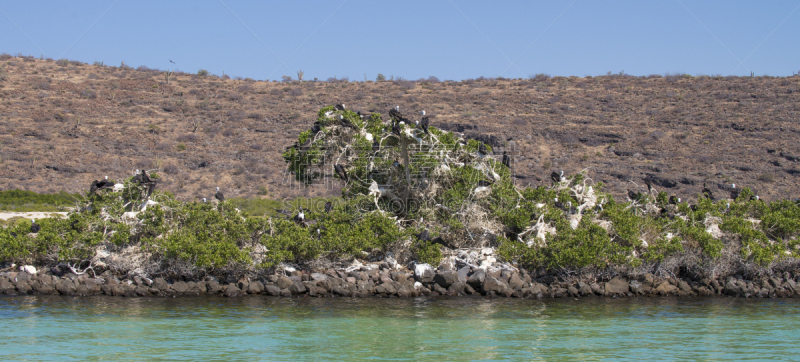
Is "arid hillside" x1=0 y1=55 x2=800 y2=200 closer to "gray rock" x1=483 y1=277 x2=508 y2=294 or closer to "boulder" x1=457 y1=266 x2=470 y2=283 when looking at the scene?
"boulder" x1=457 y1=266 x2=470 y2=283

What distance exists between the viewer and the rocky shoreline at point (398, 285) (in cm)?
1648

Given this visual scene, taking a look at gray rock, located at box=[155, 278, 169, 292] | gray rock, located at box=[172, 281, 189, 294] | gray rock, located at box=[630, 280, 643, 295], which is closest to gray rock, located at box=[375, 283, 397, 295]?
gray rock, located at box=[172, 281, 189, 294]

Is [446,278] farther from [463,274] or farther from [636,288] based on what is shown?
[636,288]

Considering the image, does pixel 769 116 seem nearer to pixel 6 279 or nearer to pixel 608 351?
pixel 608 351

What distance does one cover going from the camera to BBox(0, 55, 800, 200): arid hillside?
36281 millimetres

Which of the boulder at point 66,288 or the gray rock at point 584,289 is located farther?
the gray rock at point 584,289

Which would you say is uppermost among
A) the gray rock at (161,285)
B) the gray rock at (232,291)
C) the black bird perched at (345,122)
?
the black bird perched at (345,122)

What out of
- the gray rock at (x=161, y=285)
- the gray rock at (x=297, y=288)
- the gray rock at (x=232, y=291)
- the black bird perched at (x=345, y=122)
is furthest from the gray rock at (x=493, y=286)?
the gray rock at (x=161, y=285)

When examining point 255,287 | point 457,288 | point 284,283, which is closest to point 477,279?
point 457,288

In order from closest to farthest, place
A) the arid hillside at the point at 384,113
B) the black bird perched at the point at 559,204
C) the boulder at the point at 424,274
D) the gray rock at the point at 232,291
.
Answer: the gray rock at the point at 232,291 → the boulder at the point at 424,274 → the black bird perched at the point at 559,204 → the arid hillside at the point at 384,113

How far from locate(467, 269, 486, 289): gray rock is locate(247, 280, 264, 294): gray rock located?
547 centimetres

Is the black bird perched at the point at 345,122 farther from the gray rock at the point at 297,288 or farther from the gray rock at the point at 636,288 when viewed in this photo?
the gray rock at the point at 636,288

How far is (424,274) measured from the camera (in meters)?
17.0

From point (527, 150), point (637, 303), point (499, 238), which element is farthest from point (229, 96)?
point (637, 303)
